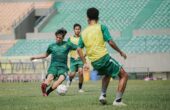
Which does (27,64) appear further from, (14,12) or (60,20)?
(14,12)

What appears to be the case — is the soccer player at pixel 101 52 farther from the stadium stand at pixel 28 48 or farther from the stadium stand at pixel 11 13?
the stadium stand at pixel 11 13

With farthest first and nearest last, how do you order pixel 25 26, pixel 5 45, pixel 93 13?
pixel 25 26 → pixel 5 45 → pixel 93 13

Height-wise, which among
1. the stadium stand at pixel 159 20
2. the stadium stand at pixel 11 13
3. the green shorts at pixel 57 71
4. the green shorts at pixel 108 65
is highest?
the stadium stand at pixel 11 13

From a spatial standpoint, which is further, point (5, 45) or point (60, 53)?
point (5, 45)

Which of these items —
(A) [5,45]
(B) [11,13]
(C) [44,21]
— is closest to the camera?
(A) [5,45]

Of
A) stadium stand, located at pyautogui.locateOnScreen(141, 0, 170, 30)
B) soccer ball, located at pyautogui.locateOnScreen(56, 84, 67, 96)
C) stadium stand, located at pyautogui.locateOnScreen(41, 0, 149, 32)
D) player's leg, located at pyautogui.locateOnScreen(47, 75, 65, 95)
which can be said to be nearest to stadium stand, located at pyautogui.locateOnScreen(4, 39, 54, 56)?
stadium stand, located at pyautogui.locateOnScreen(41, 0, 149, 32)

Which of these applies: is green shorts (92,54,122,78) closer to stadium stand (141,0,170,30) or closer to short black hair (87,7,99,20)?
short black hair (87,7,99,20)

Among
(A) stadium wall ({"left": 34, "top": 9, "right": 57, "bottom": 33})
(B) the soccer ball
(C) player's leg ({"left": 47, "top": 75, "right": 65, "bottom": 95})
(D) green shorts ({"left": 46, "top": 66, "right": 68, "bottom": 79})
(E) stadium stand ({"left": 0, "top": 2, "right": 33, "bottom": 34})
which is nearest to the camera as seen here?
(C) player's leg ({"left": 47, "top": 75, "right": 65, "bottom": 95})

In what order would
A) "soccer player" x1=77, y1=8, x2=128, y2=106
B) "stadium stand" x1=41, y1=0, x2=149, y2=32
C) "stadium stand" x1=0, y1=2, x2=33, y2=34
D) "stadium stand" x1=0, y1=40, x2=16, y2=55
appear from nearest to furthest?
"soccer player" x1=77, y1=8, x2=128, y2=106
"stadium stand" x1=0, y1=40, x2=16, y2=55
"stadium stand" x1=41, y1=0, x2=149, y2=32
"stadium stand" x1=0, y1=2, x2=33, y2=34

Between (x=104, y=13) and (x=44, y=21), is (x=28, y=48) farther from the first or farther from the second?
(x=104, y=13)

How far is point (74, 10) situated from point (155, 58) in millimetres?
11772

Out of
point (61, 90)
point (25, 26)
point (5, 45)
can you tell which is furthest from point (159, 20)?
point (61, 90)

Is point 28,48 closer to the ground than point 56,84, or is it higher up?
higher up

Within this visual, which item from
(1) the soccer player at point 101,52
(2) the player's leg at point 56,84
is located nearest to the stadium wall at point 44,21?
(2) the player's leg at point 56,84
